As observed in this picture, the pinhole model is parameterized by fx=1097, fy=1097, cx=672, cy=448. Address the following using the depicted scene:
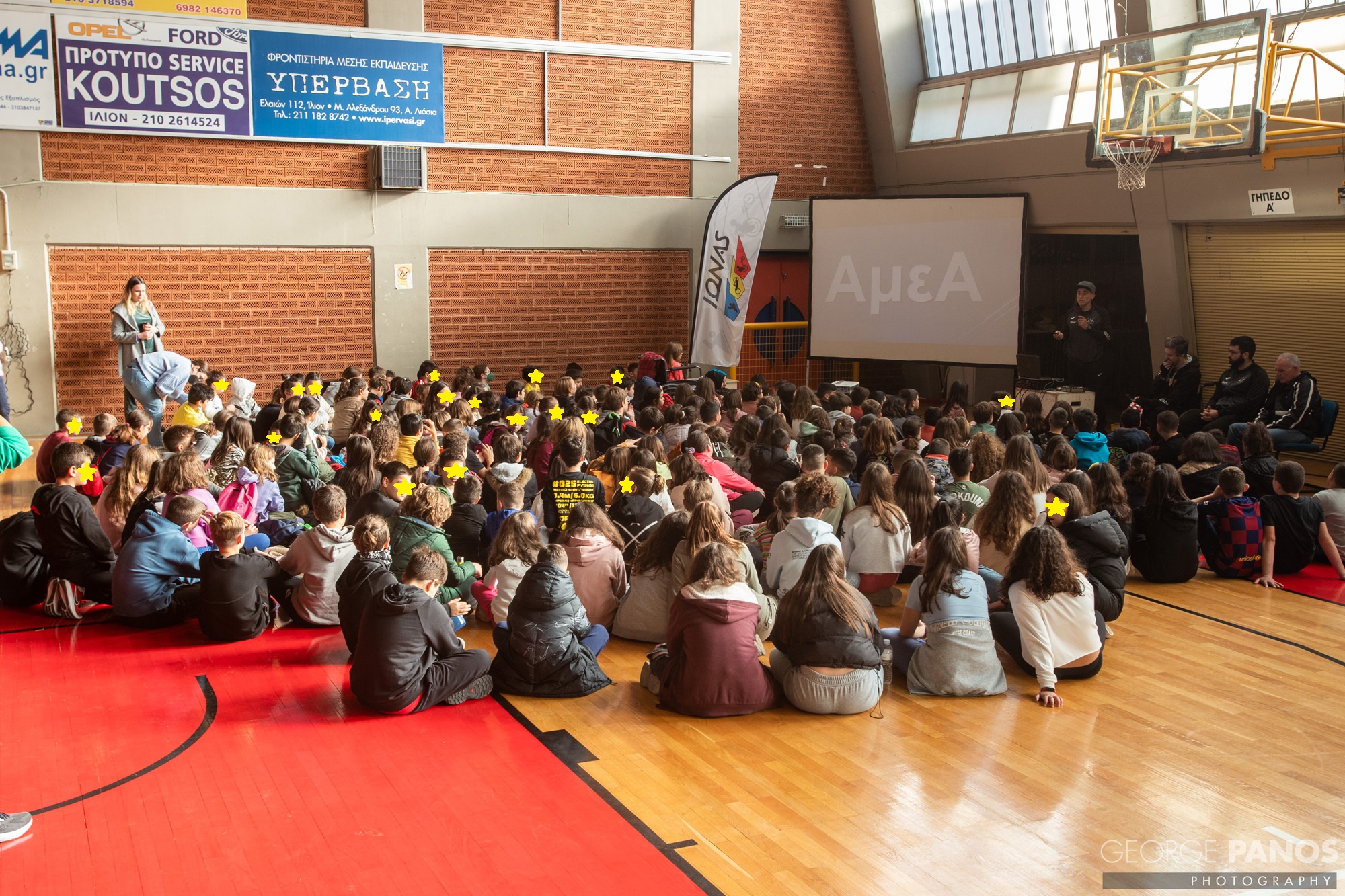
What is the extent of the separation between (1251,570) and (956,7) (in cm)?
1000

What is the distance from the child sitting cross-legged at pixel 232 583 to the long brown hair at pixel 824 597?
3216 mm

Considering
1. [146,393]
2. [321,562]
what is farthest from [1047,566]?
[146,393]

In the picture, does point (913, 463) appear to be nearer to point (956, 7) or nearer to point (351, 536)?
point (351, 536)

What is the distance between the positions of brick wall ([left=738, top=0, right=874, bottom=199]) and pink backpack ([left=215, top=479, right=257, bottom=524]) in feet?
33.4

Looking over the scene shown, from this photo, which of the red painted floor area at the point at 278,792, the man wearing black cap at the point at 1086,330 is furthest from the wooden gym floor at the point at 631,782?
the man wearing black cap at the point at 1086,330

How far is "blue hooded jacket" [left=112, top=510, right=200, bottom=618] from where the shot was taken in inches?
264

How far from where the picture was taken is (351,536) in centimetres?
657

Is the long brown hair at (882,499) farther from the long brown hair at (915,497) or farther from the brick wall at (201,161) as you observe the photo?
the brick wall at (201,161)

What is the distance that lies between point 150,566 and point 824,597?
416 cm

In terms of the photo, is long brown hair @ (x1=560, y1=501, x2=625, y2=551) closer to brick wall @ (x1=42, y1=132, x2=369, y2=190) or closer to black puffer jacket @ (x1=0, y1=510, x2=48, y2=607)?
black puffer jacket @ (x1=0, y1=510, x2=48, y2=607)

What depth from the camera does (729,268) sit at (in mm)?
14383

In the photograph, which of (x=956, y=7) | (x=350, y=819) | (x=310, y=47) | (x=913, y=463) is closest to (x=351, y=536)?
(x=350, y=819)

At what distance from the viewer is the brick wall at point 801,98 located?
15883mm

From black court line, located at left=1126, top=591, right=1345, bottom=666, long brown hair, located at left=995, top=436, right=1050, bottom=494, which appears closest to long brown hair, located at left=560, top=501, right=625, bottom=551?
long brown hair, located at left=995, top=436, right=1050, bottom=494
